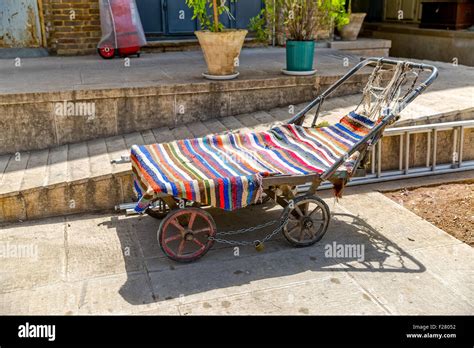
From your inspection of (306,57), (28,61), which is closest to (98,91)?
(306,57)

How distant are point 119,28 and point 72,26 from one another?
1.24m

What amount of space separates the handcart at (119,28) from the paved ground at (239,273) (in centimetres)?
483

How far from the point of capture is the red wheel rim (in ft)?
31.4

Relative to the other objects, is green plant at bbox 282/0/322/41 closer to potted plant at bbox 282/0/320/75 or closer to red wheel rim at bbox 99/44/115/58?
potted plant at bbox 282/0/320/75

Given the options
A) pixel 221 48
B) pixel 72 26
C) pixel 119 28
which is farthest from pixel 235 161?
pixel 72 26

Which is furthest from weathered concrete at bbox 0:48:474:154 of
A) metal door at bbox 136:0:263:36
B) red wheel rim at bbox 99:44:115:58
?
metal door at bbox 136:0:263:36

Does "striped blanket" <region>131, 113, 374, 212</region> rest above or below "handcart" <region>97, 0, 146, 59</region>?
below

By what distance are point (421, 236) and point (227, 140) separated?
6.80 ft

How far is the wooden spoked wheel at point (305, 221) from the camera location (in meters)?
4.80

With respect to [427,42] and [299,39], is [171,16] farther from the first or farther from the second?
[427,42]

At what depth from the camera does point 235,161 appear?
5.05 metres

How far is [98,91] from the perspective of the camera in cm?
679

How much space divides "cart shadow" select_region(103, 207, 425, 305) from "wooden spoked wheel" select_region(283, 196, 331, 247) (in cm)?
9

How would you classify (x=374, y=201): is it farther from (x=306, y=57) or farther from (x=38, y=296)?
(x=38, y=296)
